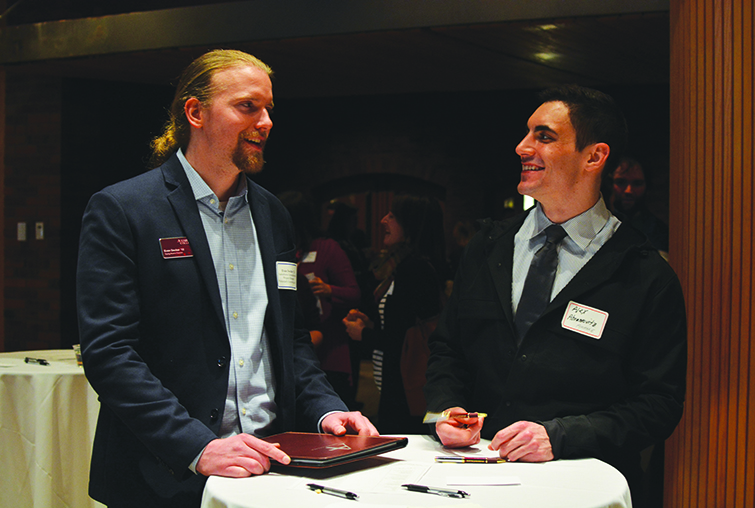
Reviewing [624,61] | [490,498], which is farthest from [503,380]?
[624,61]

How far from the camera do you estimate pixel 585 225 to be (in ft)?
6.25

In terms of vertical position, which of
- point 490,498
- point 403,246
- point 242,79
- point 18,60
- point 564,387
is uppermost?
point 18,60

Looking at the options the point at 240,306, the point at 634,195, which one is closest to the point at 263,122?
the point at 240,306

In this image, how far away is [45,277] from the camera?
6.44 meters

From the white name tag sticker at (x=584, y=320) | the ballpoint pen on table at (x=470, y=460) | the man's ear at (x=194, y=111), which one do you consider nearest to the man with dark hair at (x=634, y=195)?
the white name tag sticker at (x=584, y=320)

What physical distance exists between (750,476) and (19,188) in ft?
21.1

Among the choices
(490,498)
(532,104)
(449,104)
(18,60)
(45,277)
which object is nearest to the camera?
(490,498)

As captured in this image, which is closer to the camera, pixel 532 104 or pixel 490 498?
pixel 490 498

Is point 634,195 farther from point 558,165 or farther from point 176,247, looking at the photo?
point 176,247

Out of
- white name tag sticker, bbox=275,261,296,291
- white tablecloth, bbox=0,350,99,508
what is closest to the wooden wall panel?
white name tag sticker, bbox=275,261,296,291

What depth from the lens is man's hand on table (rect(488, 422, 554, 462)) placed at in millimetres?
1604

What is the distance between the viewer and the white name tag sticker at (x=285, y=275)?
1.87 m

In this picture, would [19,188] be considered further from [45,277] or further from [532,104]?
[532,104]

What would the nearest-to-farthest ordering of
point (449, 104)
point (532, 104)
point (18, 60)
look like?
point (18, 60) → point (532, 104) → point (449, 104)
